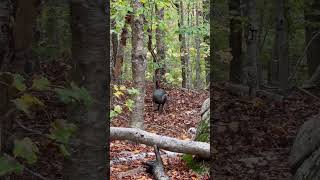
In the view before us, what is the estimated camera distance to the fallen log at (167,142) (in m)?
7.60

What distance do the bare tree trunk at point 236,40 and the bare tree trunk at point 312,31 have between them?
0.86m

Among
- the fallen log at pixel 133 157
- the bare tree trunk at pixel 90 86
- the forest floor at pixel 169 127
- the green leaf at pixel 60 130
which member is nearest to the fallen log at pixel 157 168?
the forest floor at pixel 169 127

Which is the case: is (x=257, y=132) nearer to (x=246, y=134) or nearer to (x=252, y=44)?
(x=246, y=134)

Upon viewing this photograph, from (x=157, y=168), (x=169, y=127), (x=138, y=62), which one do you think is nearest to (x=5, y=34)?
(x=157, y=168)

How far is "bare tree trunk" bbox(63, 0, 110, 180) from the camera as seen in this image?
3.16 metres

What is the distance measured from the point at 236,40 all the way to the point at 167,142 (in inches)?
108

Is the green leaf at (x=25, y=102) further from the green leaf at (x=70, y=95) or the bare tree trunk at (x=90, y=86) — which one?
the bare tree trunk at (x=90, y=86)

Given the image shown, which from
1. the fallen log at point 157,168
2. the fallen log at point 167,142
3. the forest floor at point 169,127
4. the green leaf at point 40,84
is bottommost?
the forest floor at point 169,127

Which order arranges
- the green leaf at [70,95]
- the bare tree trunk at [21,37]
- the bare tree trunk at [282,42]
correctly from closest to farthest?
the green leaf at [70,95], the bare tree trunk at [21,37], the bare tree trunk at [282,42]

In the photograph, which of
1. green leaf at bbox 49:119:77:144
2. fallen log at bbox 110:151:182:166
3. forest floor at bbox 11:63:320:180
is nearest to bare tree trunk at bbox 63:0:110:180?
green leaf at bbox 49:119:77:144

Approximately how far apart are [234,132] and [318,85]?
1256 mm

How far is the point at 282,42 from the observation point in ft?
17.0

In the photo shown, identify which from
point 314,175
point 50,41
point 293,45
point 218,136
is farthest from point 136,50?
point 314,175

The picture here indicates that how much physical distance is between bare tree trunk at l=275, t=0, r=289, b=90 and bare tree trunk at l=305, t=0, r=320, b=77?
248 millimetres
